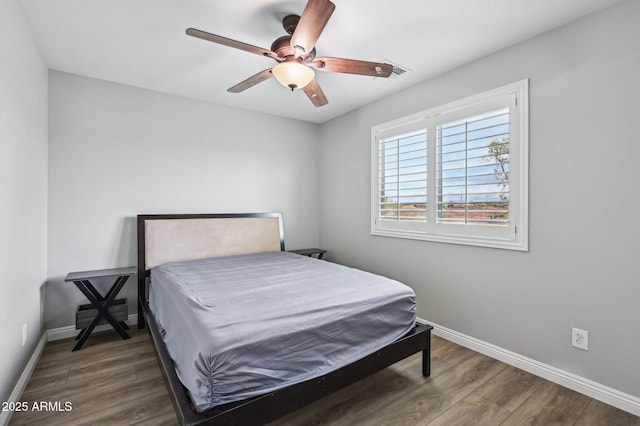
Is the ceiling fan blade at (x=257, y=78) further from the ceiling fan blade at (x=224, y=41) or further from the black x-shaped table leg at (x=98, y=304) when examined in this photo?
the black x-shaped table leg at (x=98, y=304)

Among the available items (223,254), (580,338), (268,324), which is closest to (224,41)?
(268,324)

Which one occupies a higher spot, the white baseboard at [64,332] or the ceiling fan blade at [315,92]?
the ceiling fan blade at [315,92]

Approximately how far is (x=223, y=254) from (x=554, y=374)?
3.31 meters

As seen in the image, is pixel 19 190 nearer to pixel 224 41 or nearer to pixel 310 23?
pixel 224 41

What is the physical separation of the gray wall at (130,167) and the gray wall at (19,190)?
0.20m

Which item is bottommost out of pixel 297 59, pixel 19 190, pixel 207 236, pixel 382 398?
pixel 382 398

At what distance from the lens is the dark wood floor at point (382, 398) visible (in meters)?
1.79

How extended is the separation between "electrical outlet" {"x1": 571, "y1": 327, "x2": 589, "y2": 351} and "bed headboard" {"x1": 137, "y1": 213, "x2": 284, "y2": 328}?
310 cm

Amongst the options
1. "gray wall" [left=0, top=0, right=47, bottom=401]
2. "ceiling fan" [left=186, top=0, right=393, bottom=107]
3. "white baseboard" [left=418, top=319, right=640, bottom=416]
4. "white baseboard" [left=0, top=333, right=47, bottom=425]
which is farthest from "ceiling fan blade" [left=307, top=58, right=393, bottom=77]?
"white baseboard" [left=0, top=333, right=47, bottom=425]

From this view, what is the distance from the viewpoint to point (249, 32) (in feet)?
7.42

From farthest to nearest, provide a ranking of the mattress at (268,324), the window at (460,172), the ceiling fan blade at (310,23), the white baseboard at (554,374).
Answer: the window at (460,172), the white baseboard at (554,374), the ceiling fan blade at (310,23), the mattress at (268,324)

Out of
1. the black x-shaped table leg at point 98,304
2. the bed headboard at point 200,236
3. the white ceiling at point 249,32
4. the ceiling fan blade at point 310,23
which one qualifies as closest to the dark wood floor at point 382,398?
the black x-shaped table leg at point 98,304

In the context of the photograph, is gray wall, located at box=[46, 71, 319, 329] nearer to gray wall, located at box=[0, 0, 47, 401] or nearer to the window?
gray wall, located at box=[0, 0, 47, 401]

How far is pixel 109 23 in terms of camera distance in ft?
7.13
